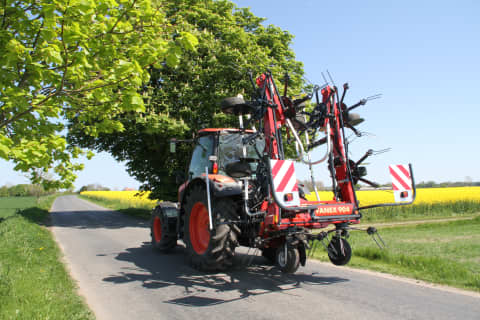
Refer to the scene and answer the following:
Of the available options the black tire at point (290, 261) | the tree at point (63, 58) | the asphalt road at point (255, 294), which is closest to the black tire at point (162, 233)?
the asphalt road at point (255, 294)

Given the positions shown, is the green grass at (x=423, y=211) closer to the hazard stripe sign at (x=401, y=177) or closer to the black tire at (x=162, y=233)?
the black tire at (x=162, y=233)

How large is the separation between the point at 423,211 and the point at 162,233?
1626 cm

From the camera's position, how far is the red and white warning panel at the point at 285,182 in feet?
13.7

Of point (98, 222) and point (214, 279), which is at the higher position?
point (98, 222)

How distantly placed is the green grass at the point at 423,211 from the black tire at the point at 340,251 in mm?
12409

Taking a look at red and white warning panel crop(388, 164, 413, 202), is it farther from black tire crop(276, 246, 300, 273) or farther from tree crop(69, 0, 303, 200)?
tree crop(69, 0, 303, 200)

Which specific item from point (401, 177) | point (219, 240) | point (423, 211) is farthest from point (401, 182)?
point (423, 211)

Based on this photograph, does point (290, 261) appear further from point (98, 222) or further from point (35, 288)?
point (98, 222)

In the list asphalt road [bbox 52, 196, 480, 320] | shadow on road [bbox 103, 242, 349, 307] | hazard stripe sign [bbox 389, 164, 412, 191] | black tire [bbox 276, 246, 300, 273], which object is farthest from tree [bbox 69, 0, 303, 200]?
black tire [bbox 276, 246, 300, 273]

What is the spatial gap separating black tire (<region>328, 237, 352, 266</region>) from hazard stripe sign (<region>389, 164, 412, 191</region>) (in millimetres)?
1104

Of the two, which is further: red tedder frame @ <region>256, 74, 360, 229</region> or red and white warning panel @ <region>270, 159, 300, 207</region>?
red tedder frame @ <region>256, 74, 360, 229</region>

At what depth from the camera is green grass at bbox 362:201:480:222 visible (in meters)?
17.2

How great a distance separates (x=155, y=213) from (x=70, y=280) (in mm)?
3082

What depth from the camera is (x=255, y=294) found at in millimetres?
4629
